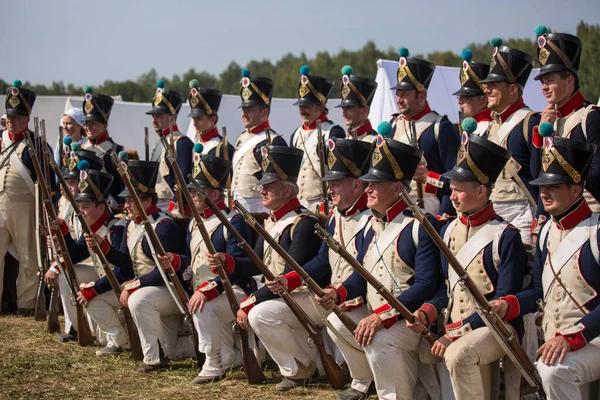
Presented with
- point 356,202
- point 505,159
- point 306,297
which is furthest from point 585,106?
point 306,297

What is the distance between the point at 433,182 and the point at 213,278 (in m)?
2.25

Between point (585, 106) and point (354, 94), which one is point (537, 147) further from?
point (354, 94)

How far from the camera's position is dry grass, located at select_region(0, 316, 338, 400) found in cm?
713

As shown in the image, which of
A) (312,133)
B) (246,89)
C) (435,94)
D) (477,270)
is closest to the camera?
(477,270)

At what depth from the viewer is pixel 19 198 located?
34.8 ft

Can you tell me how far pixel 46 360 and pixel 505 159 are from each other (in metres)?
5.09

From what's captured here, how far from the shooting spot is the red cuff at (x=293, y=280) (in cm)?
698

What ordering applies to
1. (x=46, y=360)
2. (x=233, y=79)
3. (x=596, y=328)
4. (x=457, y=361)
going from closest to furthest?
Result: (x=596, y=328) → (x=457, y=361) → (x=46, y=360) → (x=233, y=79)

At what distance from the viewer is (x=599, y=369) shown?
5.08m

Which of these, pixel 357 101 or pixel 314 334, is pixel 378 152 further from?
pixel 357 101

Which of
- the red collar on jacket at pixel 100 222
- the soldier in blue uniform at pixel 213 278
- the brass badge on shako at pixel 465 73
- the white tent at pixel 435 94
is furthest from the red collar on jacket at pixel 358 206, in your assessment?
the white tent at pixel 435 94

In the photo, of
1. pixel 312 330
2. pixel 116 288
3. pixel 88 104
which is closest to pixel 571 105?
pixel 312 330

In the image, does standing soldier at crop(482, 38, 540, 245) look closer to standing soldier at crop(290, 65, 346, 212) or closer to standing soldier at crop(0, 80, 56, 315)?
standing soldier at crop(290, 65, 346, 212)

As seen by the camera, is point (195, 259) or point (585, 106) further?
point (195, 259)
